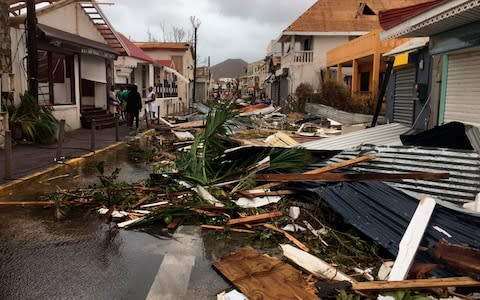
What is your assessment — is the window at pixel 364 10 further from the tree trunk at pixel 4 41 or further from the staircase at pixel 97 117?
the tree trunk at pixel 4 41

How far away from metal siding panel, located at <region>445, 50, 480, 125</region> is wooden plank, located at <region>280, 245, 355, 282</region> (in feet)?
20.1

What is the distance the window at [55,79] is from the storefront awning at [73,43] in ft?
2.98

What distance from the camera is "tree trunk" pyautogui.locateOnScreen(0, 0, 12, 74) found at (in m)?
12.5

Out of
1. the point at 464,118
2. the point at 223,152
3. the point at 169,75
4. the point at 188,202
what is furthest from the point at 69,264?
the point at 169,75

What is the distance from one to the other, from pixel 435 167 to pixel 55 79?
1791 cm

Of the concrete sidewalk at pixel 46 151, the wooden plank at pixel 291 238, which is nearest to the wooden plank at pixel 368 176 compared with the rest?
the wooden plank at pixel 291 238

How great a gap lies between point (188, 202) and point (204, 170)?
148cm

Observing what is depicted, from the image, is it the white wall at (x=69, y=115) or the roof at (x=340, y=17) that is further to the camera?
the roof at (x=340, y=17)

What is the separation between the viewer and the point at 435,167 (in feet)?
22.5

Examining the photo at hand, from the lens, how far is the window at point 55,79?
17.1m

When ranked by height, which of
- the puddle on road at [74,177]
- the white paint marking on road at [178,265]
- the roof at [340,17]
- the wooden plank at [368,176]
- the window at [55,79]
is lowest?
the white paint marking on road at [178,265]

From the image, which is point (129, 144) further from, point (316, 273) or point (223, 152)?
point (316, 273)

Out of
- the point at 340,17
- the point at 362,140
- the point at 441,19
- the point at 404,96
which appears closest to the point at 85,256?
the point at 362,140

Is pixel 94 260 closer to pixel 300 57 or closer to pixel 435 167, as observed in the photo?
pixel 435 167
